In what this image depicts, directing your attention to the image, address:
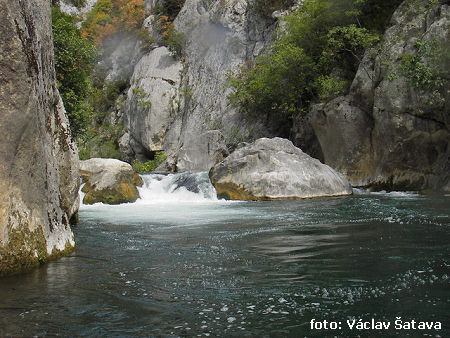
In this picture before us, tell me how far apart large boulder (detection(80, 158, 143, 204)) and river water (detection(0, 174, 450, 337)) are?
7.80 metres

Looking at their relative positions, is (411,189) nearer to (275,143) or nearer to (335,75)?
(275,143)

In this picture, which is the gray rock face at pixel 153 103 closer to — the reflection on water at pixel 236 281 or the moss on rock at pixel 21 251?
the reflection on water at pixel 236 281

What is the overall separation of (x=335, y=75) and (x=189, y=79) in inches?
666

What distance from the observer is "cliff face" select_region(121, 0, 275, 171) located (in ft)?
126

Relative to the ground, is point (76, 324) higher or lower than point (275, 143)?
lower

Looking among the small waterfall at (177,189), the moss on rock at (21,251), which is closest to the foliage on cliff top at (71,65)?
the small waterfall at (177,189)

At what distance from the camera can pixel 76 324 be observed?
15.4ft

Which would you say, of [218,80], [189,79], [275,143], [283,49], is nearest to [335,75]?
[283,49]

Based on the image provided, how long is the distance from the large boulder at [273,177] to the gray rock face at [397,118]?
3133 millimetres

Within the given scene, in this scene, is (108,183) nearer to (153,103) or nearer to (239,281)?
(239,281)

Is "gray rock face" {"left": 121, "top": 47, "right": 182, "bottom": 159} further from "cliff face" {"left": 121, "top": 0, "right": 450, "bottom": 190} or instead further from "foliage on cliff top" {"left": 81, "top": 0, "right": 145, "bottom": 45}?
"foliage on cliff top" {"left": 81, "top": 0, "right": 145, "bottom": 45}

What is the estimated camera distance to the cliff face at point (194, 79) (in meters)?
38.3

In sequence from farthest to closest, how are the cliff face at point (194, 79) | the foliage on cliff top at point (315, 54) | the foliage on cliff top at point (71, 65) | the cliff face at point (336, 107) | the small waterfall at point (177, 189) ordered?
the cliff face at point (194, 79) → the foliage on cliff top at point (315, 54) → the small waterfall at point (177, 189) → the cliff face at point (336, 107) → the foliage on cliff top at point (71, 65)

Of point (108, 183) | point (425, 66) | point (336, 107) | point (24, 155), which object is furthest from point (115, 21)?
point (24, 155)
